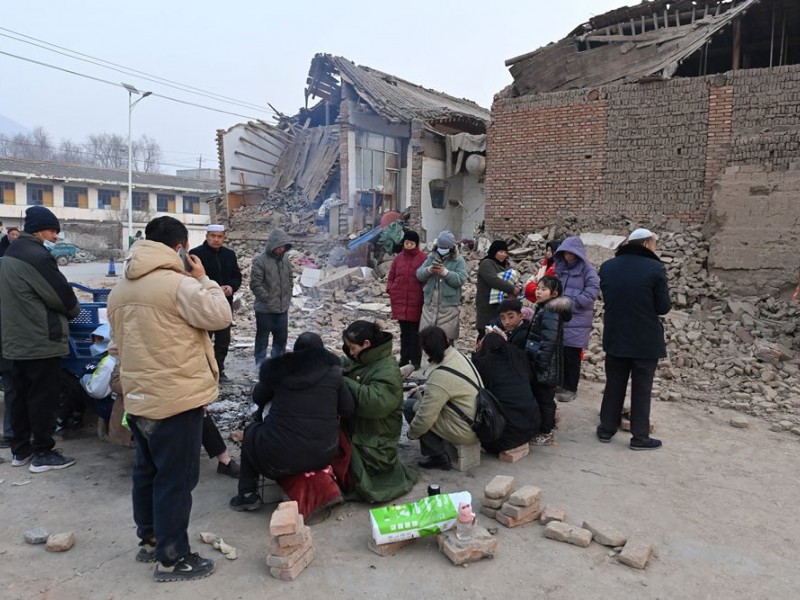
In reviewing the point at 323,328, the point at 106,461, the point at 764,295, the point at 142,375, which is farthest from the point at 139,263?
the point at 764,295

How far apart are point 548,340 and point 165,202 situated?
45004 millimetres

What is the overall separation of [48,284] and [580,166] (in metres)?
9.49

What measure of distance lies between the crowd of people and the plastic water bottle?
28.8 inches

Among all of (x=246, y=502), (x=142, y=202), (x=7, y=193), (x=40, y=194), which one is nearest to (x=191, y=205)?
(x=142, y=202)

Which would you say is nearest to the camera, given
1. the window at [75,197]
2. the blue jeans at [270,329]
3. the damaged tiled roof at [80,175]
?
the blue jeans at [270,329]

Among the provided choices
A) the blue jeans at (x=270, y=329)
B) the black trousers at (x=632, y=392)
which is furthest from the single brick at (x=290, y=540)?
the blue jeans at (x=270, y=329)

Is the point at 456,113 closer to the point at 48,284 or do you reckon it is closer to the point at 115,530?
the point at 48,284

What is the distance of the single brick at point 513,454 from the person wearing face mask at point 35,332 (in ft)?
10.8

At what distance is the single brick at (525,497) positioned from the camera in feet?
11.4

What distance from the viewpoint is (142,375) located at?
9.20 ft

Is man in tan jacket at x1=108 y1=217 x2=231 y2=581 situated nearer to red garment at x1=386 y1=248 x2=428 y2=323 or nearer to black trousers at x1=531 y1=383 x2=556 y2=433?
black trousers at x1=531 y1=383 x2=556 y2=433

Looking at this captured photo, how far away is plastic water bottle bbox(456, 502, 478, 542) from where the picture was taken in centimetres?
311

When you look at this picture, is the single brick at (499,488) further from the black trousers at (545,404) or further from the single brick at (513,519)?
→ the black trousers at (545,404)

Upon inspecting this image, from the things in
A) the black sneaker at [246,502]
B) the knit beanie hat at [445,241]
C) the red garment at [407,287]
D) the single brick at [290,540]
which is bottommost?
the black sneaker at [246,502]
